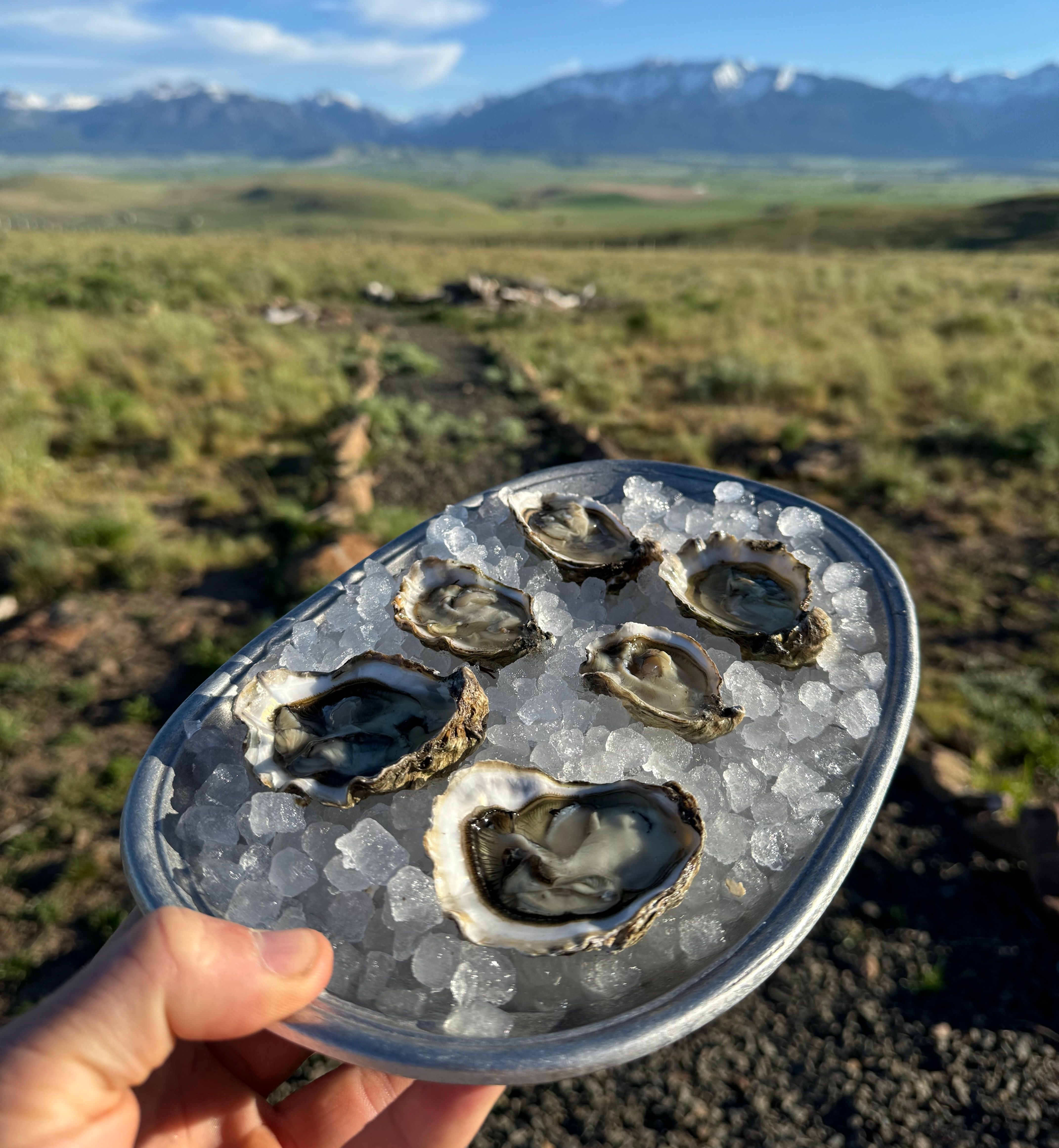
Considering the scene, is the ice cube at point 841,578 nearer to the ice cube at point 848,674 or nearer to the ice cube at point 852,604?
the ice cube at point 852,604

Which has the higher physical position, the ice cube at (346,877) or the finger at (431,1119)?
the ice cube at (346,877)

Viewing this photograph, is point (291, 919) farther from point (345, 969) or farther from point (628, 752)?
point (628, 752)

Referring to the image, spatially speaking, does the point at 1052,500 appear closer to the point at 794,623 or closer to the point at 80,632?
the point at 794,623

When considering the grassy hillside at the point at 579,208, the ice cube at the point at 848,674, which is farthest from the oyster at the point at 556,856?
the grassy hillside at the point at 579,208

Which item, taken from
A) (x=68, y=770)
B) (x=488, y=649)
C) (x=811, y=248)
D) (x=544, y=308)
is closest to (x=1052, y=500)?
(x=488, y=649)

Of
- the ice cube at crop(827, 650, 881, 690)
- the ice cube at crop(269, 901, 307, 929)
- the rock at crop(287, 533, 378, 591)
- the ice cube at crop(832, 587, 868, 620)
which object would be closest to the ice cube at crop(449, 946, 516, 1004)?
the ice cube at crop(269, 901, 307, 929)

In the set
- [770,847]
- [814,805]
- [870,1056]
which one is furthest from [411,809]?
[870,1056]
